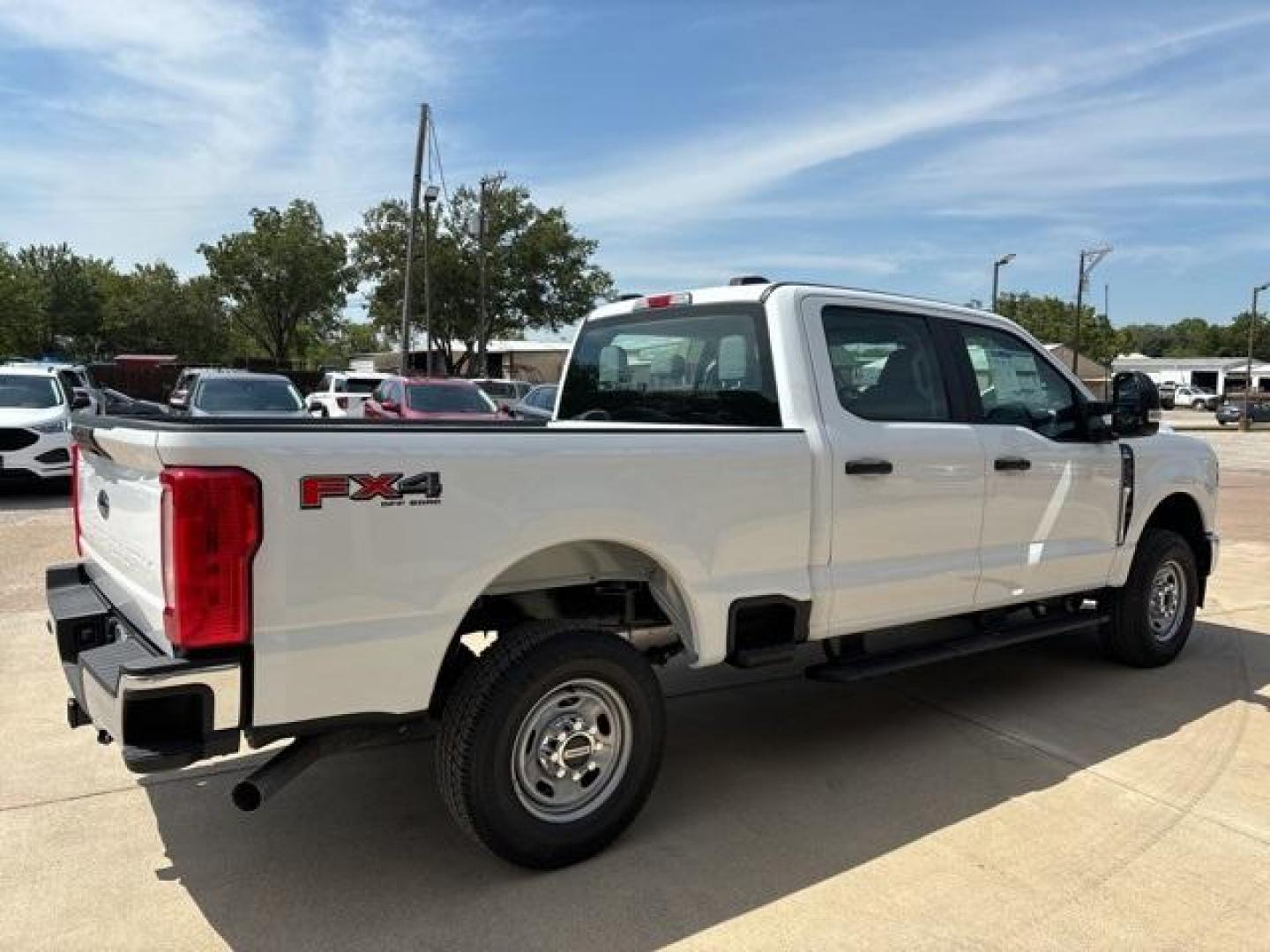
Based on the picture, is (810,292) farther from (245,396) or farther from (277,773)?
(245,396)

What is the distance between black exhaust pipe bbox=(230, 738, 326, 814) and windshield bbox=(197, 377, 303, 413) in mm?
12335

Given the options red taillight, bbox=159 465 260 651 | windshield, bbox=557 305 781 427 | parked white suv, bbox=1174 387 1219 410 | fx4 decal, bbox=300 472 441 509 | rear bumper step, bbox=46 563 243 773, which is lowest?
rear bumper step, bbox=46 563 243 773

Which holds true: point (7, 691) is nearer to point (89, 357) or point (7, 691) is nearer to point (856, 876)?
point (856, 876)

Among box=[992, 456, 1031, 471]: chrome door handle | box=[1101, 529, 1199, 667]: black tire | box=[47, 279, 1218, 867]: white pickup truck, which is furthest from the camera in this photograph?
box=[1101, 529, 1199, 667]: black tire

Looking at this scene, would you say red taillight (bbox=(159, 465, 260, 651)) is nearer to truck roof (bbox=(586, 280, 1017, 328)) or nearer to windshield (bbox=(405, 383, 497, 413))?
truck roof (bbox=(586, 280, 1017, 328))

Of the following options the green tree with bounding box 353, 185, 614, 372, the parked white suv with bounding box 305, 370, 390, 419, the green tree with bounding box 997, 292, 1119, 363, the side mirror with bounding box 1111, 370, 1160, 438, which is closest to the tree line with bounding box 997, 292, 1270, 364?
→ the green tree with bounding box 997, 292, 1119, 363

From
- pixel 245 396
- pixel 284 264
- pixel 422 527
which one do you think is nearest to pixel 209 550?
pixel 422 527

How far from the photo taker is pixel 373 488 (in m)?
2.84

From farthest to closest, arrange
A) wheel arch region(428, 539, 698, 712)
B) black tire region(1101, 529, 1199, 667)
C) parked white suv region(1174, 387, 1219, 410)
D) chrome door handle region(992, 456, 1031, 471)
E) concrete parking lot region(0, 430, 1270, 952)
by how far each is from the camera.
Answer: parked white suv region(1174, 387, 1219, 410) < black tire region(1101, 529, 1199, 667) < chrome door handle region(992, 456, 1031, 471) < wheel arch region(428, 539, 698, 712) < concrete parking lot region(0, 430, 1270, 952)

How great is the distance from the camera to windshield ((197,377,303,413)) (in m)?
14.7

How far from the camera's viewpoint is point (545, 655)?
10.6 ft

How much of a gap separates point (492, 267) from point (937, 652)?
130 ft

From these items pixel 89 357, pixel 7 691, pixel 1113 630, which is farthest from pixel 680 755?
pixel 89 357

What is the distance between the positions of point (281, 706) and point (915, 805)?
2.53 m
